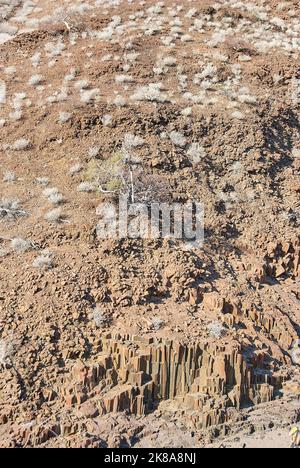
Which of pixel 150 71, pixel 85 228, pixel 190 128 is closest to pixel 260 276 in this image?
pixel 85 228

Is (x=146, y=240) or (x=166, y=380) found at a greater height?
(x=146, y=240)

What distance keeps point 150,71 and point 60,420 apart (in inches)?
467

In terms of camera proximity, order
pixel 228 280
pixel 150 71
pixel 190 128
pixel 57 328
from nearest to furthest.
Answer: pixel 57 328 → pixel 228 280 → pixel 190 128 → pixel 150 71

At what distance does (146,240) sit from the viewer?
11.7 m

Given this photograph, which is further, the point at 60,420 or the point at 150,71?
the point at 150,71

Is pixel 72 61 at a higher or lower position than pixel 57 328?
higher

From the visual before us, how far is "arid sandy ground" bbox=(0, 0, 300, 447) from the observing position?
30.7ft

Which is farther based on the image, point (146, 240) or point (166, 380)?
point (146, 240)

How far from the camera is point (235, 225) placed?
1297cm

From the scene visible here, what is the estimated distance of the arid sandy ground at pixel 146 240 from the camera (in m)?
9.37
